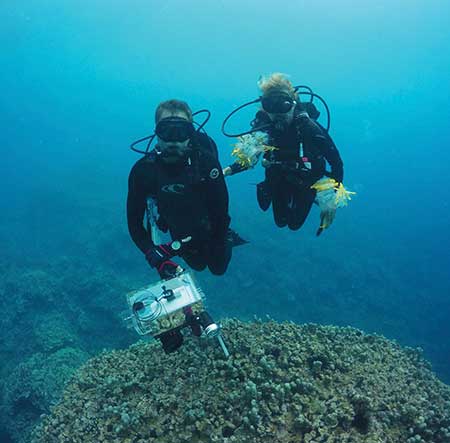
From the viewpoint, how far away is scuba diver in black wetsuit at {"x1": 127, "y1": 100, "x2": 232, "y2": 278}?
386 centimetres

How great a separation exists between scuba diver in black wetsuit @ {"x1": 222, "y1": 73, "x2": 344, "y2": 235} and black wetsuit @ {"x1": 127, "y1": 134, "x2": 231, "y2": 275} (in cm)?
132

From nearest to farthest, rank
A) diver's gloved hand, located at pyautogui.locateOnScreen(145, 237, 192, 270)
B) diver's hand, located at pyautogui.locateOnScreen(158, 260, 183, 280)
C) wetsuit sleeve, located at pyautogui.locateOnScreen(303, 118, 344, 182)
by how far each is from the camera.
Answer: diver's hand, located at pyautogui.locateOnScreen(158, 260, 183, 280) < diver's gloved hand, located at pyautogui.locateOnScreen(145, 237, 192, 270) < wetsuit sleeve, located at pyautogui.locateOnScreen(303, 118, 344, 182)

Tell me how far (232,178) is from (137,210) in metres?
45.3

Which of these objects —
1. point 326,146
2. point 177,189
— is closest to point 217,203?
point 177,189

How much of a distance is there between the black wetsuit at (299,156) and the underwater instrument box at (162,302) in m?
2.69

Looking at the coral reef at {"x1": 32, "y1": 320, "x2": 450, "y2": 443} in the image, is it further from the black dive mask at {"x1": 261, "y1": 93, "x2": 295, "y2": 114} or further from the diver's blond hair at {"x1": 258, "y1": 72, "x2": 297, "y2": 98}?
the diver's blond hair at {"x1": 258, "y1": 72, "x2": 297, "y2": 98}

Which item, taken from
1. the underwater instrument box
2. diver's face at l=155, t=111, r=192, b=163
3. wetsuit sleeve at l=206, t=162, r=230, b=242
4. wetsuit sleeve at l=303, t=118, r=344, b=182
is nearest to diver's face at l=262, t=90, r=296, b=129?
wetsuit sleeve at l=303, t=118, r=344, b=182

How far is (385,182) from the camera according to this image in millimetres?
62156

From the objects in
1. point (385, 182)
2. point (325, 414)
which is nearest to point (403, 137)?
point (385, 182)

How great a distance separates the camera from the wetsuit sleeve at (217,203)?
13.8 feet

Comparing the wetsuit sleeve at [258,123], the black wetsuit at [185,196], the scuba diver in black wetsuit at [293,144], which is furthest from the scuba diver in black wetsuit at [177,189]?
the scuba diver in black wetsuit at [293,144]

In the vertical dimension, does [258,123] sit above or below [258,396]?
above

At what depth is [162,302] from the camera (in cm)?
334

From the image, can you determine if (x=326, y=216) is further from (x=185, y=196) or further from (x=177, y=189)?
(x=177, y=189)
